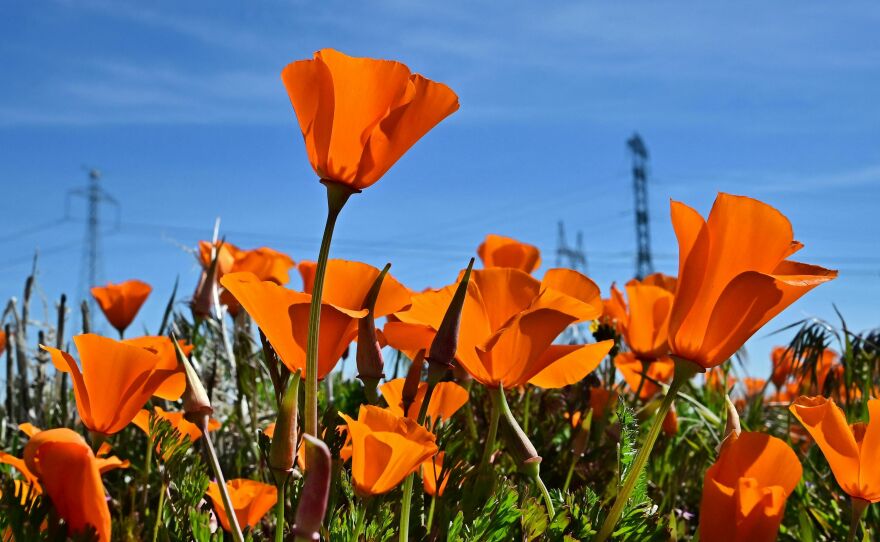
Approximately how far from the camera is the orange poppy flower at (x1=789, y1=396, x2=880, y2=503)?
42.5 inches

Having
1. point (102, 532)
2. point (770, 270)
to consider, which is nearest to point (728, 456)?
point (770, 270)

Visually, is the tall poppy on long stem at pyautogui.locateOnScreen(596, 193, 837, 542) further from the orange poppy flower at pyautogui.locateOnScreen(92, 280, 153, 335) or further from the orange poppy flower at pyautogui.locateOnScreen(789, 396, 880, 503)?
the orange poppy flower at pyautogui.locateOnScreen(92, 280, 153, 335)

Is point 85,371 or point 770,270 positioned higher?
point 770,270

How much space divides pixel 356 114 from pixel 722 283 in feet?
1.33

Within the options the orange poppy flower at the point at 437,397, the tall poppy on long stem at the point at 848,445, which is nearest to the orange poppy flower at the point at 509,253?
the orange poppy flower at the point at 437,397

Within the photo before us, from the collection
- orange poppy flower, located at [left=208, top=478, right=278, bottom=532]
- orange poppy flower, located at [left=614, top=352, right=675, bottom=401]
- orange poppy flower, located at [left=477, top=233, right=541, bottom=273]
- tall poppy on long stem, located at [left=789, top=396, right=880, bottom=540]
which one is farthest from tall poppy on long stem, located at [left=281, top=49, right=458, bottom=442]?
orange poppy flower, located at [left=477, top=233, right=541, bottom=273]

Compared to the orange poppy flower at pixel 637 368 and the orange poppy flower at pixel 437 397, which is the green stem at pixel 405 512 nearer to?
the orange poppy flower at pixel 437 397

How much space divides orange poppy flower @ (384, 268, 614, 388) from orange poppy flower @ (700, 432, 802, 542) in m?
0.19

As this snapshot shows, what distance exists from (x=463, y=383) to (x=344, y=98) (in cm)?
58

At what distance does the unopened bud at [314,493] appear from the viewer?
0.72 meters

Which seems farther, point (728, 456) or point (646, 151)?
point (646, 151)

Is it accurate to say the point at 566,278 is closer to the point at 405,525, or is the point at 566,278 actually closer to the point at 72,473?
the point at 405,525

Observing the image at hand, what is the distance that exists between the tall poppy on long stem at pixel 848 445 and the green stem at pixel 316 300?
1.86ft

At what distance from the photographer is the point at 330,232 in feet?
2.89
